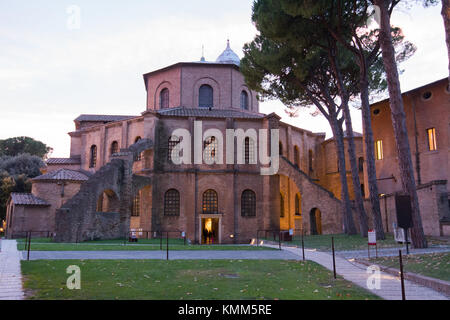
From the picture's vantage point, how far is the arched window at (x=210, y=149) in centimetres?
3077

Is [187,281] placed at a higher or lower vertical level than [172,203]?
lower

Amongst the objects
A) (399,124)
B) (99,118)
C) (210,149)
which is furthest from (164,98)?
(399,124)

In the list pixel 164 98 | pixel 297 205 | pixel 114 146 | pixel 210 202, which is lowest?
pixel 297 205

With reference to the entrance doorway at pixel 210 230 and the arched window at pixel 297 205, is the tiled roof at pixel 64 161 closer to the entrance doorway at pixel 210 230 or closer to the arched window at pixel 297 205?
the entrance doorway at pixel 210 230

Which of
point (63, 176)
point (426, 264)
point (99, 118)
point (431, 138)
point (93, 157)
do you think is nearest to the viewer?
point (426, 264)

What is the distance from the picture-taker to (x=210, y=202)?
30.4 meters

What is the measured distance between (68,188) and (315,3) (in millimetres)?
24063

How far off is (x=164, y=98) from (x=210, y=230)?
13.4 metres

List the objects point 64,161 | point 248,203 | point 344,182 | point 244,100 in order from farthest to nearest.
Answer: point 244,100, point 64,161, point 248,203, point 344,182

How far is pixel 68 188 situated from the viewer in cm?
3112

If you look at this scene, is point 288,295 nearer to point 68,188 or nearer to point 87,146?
point 68,188

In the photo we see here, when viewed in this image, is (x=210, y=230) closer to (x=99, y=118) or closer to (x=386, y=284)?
(x=99, y=118)

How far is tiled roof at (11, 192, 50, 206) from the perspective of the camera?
1155 inches
